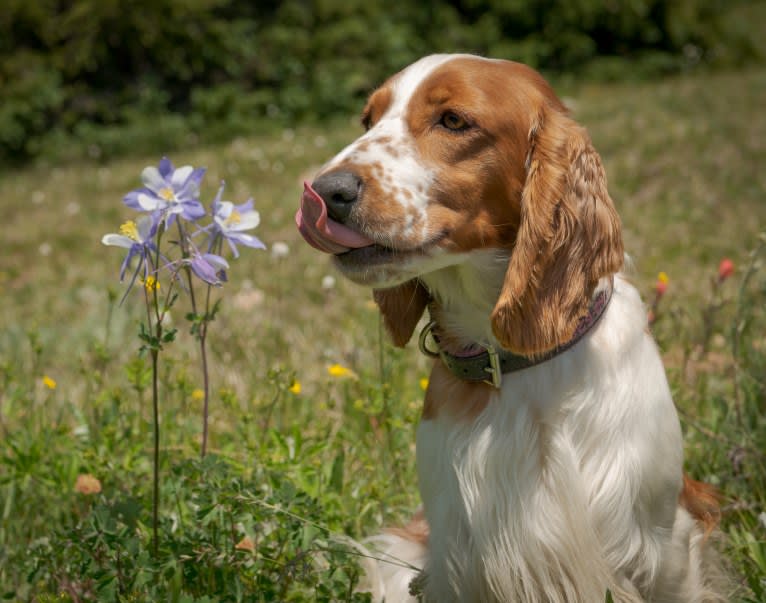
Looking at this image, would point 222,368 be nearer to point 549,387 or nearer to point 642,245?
point 549,387

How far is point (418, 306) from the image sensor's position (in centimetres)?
252

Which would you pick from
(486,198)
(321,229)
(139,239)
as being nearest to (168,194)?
(139,239)

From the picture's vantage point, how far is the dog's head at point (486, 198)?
205 cm

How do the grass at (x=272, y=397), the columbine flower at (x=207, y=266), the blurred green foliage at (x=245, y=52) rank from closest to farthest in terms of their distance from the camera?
the columbine flower at (x=207, y=266) < the grass at (x=272, y=397) < the blurred green foliage at (x=245, y=52)

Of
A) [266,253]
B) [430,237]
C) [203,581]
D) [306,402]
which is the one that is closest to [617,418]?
[430,237]

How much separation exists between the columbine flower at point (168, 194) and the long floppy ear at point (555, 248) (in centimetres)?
76

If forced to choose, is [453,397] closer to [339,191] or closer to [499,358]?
[499,358]

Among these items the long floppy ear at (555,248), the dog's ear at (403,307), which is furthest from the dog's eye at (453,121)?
the dog's ear at (403,307)

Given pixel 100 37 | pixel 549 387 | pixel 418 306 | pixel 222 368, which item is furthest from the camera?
pixel 100 37

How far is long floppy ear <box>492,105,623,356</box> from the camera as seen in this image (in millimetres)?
2113

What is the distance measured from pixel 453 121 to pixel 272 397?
1.58m

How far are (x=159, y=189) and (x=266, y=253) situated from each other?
12.8 feet

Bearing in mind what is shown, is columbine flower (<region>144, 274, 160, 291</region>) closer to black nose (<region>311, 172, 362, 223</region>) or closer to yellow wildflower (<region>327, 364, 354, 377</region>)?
black nose (<region>311, 172, 362, 223</region>)

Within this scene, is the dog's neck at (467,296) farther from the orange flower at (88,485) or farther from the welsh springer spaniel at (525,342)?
the orange flower at (88,485)
